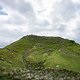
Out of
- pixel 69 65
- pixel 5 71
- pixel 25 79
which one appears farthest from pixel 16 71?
pixel 69 65

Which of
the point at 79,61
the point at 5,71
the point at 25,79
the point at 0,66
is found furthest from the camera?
the point at 79,61

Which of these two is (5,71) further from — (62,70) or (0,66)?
(62,70)

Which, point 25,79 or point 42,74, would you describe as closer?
point 25,79

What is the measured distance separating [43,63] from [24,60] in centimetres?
1886

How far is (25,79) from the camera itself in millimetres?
92375

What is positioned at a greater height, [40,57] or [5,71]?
[40,57]

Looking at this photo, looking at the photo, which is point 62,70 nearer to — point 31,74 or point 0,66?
point 31,74

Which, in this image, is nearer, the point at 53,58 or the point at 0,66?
the point at 0,66

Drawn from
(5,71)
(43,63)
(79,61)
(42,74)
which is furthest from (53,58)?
(5,71)

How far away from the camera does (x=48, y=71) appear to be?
10994cm

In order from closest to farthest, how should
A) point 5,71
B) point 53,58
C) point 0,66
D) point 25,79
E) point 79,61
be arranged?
point 25,79 → point 5,71 → point 0,66 → point 79,61 → point 53,58

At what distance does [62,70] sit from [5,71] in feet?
68.4

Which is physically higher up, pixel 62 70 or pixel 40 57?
pixel 40 57

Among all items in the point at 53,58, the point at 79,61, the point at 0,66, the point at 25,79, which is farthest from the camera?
the point at 53,58
